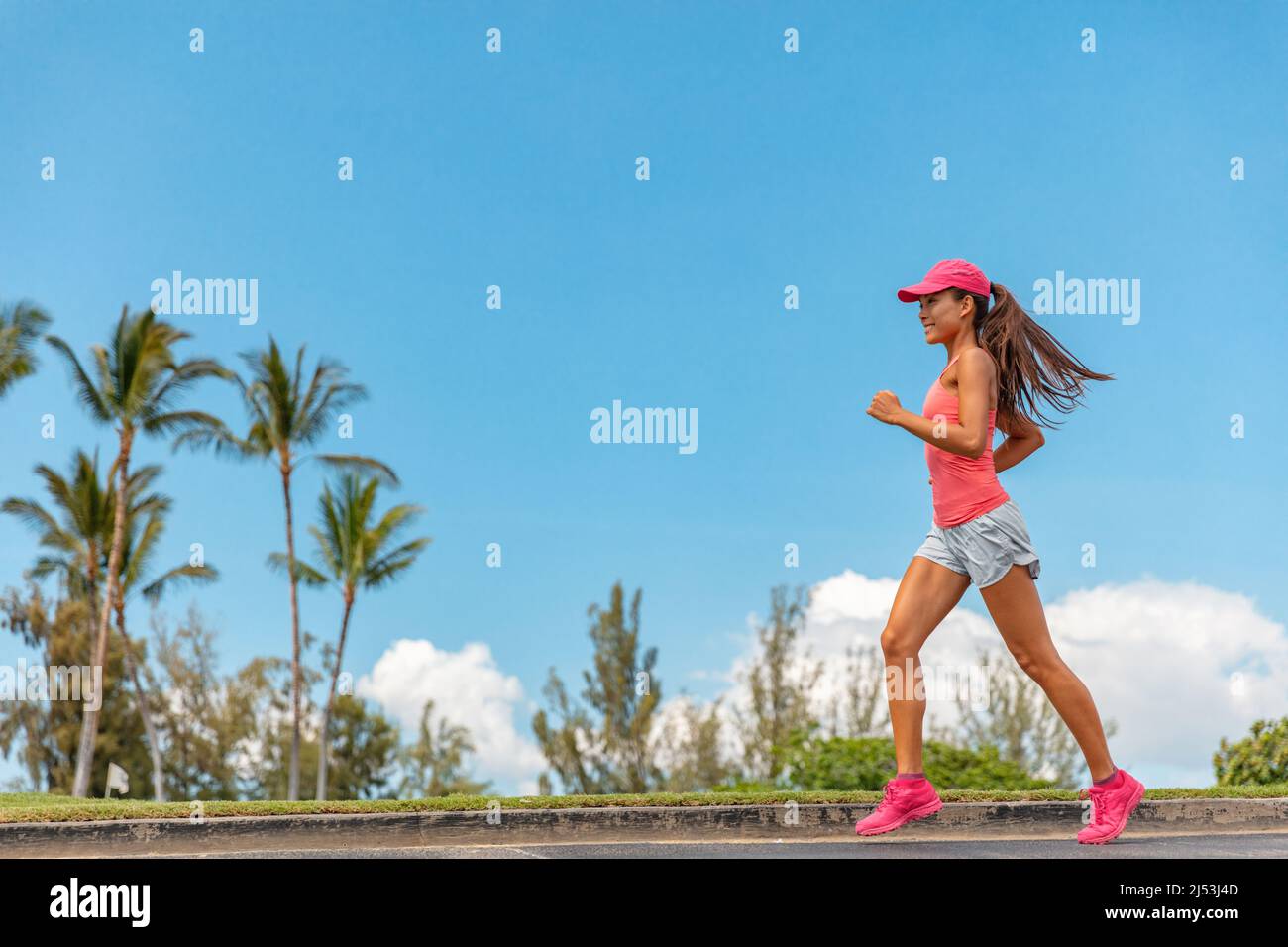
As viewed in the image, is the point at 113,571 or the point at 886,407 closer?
the point at 886,407

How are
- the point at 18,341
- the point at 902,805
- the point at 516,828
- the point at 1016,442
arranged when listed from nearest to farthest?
1. the point at 902,805
2. the point at 1016,442
3. the point at 516,828
4. the point at 18,341

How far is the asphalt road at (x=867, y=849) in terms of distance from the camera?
526cm

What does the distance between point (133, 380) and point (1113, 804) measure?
25314mm

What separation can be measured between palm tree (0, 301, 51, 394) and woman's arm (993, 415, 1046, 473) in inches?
759

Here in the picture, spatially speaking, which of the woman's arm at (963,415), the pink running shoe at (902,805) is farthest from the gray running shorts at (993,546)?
the pink running shoe at (902,805)

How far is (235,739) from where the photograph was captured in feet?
120

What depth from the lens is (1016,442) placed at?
19.0ft

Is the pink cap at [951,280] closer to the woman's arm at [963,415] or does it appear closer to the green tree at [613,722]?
the woman's arm at [963,415]

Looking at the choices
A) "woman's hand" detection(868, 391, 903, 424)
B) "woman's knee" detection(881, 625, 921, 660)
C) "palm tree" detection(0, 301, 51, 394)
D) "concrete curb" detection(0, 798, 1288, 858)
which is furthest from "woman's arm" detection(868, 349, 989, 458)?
"palm tree" detection(0, 301, 51, 394)

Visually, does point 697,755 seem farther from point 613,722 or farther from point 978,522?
point 978,522

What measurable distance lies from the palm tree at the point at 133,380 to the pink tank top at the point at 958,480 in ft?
79.8

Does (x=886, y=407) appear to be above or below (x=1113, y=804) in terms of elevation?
above

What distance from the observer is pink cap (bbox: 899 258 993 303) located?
5562mm

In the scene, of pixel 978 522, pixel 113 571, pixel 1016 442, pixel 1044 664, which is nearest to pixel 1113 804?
pixel 1044 664
